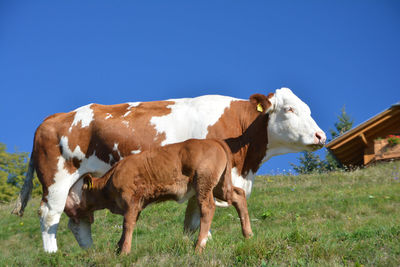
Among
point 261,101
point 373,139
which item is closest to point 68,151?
point 261,101

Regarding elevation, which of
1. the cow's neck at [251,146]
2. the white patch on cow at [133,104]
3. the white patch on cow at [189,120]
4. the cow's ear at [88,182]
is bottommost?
the cow's ear at [88,182]

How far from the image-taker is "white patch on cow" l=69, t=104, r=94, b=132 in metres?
9.04

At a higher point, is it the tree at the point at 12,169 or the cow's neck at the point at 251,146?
the tree at the point at 12,169

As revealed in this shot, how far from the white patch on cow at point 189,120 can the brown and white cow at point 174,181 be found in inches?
59.6

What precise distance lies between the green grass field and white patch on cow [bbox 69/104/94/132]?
2.38 metres

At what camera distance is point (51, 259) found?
22.3 ft

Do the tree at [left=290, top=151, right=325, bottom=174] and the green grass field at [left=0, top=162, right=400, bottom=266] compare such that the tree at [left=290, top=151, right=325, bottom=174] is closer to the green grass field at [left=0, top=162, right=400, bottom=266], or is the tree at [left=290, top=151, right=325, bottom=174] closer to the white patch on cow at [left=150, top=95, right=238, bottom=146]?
the green grass field at [left=0, top=162, right=400, bottom=266]

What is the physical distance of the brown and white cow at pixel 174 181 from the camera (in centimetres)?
633

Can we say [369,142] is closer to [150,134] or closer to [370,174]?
[370,174]

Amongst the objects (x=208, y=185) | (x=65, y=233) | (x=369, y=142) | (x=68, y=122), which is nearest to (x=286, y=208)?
(x=65, y=233)

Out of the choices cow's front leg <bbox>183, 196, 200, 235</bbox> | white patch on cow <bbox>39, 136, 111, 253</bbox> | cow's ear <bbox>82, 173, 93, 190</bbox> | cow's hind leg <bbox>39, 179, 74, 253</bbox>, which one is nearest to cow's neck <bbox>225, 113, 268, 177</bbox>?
cow's front leg <bbox>183, 196, 200, 235</bbox>

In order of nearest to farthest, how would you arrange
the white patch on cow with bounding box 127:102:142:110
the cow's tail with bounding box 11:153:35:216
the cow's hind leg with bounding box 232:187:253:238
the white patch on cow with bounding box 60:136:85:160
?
the cow's hind leg with bounding box 232:187:253:238
the white patch on cow with bounding box 60:136:85:160
the white patch on cow with bounding box 127:102:142:110
the cow's tail with bounding box 11:153:35:216

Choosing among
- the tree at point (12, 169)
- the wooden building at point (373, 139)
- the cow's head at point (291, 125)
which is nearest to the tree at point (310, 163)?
the wooden building at point (373, 139)

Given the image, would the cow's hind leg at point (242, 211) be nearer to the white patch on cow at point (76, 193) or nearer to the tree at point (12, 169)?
the white patch on cow at point (76, 193)
